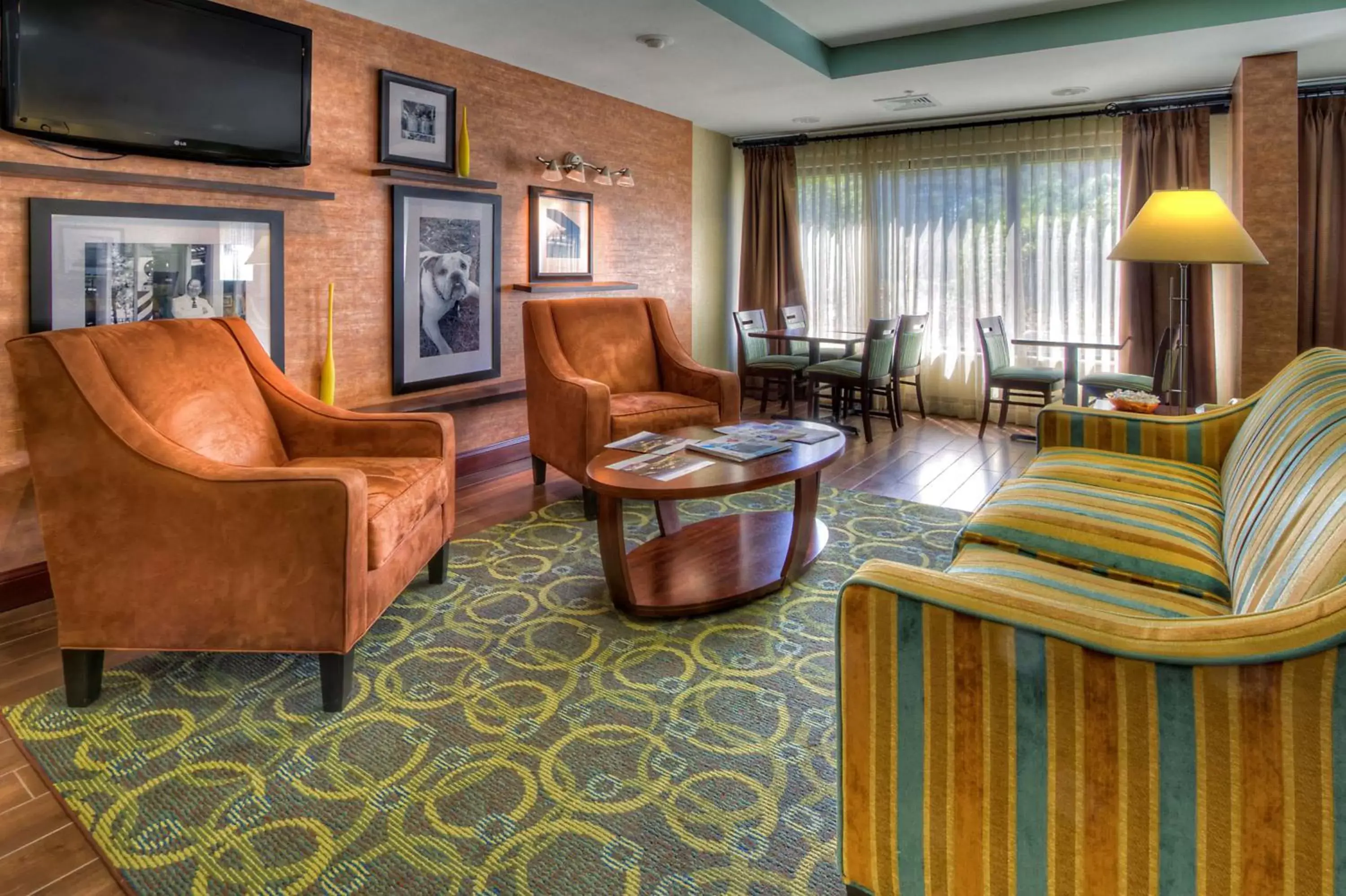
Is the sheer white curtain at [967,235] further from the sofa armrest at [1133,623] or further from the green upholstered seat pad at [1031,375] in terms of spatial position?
the sofa armrest at [1133,623]

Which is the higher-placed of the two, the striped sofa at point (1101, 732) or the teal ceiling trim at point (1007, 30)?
the teal ceiling trim at point (1007, 30)

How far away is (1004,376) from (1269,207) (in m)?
1.71

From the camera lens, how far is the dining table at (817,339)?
232 inches

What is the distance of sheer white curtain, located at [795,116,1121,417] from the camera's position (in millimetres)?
5863

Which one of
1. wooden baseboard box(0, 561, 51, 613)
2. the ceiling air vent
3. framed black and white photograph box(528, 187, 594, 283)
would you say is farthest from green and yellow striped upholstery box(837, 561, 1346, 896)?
the ceiling air vent

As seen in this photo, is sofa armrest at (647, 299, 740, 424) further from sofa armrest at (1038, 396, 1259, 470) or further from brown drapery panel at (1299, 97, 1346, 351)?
brown drapery panel at (1299, 97, 1346, 351)

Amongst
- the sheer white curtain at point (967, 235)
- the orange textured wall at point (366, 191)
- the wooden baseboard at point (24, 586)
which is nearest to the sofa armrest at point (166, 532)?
the wooden baseboard at point (24, 586)

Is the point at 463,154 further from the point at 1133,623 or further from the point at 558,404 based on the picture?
the point at 1133,623

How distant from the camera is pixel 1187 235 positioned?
2918mm

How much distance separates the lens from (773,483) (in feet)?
8.86

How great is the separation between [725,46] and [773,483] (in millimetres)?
2745

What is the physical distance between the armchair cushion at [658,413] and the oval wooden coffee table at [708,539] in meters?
0.46

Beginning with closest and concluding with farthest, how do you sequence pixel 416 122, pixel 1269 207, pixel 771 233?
→ pixel 416 122 < pixel 1269 207 < pixel 771 233

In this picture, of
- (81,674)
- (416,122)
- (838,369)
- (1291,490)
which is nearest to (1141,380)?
(838,369)
